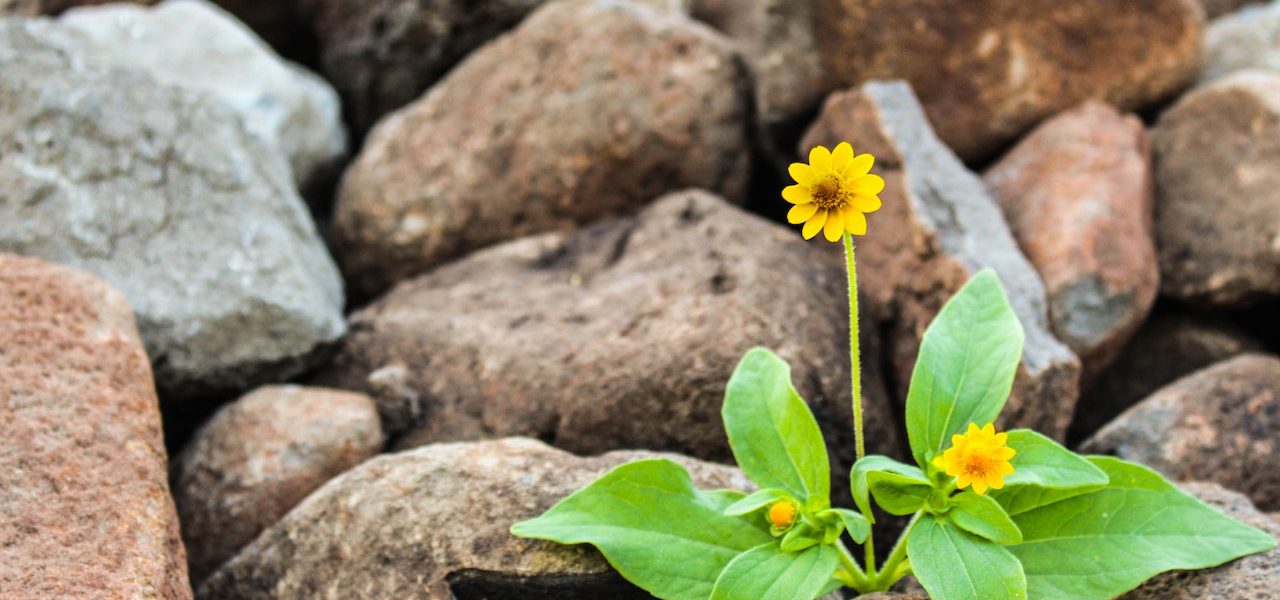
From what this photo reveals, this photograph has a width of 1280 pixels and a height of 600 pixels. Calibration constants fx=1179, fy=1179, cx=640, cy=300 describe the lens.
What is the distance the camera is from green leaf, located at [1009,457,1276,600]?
220 centimetres

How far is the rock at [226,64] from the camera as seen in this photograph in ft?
13.6

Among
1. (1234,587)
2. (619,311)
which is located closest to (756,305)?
(619,311)

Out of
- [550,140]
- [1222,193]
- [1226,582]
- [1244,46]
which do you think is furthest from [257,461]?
[1244,46]

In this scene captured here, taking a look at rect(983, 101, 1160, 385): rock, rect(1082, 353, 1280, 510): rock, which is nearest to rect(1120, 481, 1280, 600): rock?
rect(1082, 353, 1280, 510): rock

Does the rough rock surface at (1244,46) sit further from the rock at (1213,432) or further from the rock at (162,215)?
the rock at (162,215)

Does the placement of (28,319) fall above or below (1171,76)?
below

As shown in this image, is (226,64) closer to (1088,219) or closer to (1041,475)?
(1088,219)

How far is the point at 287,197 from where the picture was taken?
366 centimetres

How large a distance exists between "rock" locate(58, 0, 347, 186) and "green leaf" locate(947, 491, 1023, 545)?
2.74 metres

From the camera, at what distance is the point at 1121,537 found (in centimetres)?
227

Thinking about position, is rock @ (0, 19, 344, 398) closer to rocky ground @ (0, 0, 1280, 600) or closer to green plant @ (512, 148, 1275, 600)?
rocky ground @ (0, 0, 1280, 600)

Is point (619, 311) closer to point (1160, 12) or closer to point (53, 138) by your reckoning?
point (53, 138)

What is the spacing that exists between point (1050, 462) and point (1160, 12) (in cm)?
210

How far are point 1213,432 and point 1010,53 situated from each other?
140 centimetres
